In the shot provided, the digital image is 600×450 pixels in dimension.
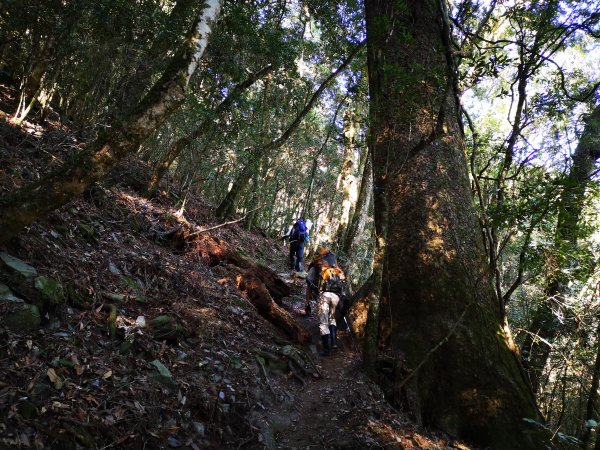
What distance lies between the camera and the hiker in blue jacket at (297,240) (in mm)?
12820

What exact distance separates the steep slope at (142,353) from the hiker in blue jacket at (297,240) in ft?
17.0

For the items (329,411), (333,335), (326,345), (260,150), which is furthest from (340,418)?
(260,150)

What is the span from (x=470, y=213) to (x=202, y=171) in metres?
13.6

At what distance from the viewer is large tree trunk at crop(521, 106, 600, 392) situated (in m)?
5.74

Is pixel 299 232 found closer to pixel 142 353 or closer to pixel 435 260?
pixel 435 260

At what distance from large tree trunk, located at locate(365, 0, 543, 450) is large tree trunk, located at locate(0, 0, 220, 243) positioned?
302 centimetres

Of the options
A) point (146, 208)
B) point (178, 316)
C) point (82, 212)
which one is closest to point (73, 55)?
point (146, 208)

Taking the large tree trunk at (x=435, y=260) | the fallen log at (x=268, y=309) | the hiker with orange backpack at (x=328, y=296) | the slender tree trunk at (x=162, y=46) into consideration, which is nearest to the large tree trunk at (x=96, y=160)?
the large tree trunk at (x=435, y=260)

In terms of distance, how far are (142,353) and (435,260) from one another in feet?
14.4

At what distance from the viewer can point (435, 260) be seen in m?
5.92

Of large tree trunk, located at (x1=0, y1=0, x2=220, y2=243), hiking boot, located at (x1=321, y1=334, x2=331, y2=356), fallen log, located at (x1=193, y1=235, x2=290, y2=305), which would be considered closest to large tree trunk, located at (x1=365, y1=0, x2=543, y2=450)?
hiking boot, located at (x1=321, y1=334, x2=331, y2=356)

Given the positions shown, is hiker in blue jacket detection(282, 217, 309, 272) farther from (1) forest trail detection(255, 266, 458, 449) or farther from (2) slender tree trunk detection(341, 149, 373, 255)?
(1) forest trail detection(255, 266, 458, 449)

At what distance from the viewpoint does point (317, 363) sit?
646 centimetres

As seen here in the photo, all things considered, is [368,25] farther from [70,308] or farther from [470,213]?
[70,308]
